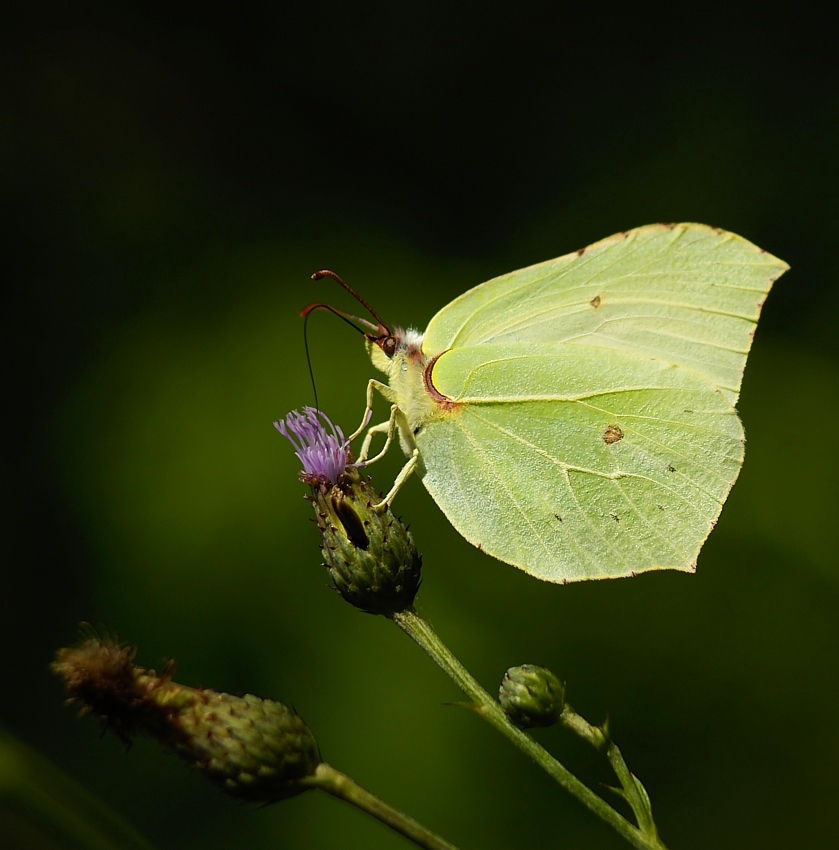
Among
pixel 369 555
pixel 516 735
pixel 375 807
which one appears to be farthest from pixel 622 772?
pixel 369 555

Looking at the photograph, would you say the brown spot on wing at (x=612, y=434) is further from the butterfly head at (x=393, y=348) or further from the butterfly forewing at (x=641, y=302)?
the butterfly head at (x=393, y=348)

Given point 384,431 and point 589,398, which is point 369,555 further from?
point 589,398

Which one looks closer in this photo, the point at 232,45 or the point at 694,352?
the point at 694,352

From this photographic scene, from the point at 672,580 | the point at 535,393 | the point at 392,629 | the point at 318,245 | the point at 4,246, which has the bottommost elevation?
the point at 672,580

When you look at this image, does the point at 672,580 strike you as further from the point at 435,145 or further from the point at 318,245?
the point at 435,145

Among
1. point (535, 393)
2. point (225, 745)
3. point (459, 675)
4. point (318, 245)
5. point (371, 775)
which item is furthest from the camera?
point (318, 245)

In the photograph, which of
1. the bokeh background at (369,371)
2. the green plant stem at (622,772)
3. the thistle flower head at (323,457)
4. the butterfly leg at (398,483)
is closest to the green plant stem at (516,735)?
the green plant stem at (622,772)

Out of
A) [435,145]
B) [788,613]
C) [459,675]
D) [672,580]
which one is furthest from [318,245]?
[459,675]
